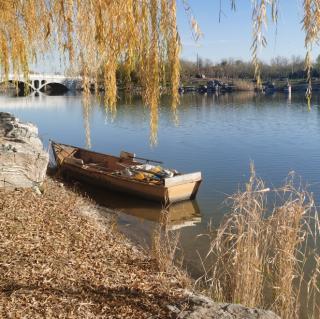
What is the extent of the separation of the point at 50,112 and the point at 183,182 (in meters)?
28.4

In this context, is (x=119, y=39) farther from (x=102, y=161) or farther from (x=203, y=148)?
(x=203, y=148)

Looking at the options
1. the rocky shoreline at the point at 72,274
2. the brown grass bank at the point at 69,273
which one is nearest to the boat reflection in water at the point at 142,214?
→ the rocky shoreline at the point at 72,274

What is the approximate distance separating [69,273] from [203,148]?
A: 1607 centimetres

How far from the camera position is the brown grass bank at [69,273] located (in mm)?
4164

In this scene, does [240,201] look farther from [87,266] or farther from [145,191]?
[145,191]

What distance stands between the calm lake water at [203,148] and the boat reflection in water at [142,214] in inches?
1.0

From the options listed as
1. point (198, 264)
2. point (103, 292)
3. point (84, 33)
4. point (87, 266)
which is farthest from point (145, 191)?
point (84, 33)

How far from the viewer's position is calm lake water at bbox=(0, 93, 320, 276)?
1189 centimetres

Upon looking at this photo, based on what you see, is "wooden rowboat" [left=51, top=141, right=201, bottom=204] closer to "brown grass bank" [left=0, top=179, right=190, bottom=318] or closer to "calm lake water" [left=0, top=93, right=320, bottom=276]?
"calm lake water" [left=0, top=93, right=320, bottom=276]

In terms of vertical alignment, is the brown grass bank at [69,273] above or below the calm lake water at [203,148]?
above

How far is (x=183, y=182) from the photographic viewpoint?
1281cm

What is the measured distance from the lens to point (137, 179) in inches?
528

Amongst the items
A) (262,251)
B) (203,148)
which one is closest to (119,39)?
(262,251)

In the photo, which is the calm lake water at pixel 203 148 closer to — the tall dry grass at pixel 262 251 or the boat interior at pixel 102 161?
the boat interior at pixel 102 161
